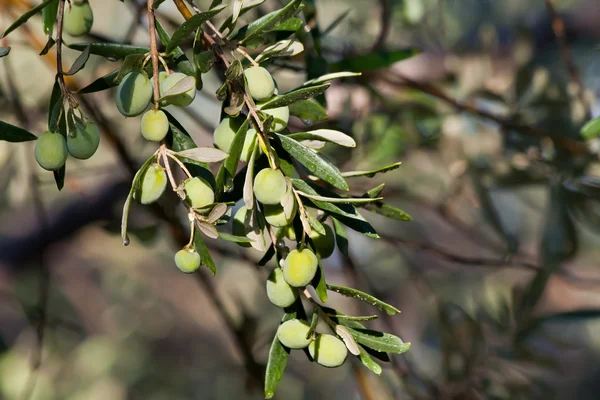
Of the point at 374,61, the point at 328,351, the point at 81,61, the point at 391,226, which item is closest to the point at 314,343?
the point at 328,351

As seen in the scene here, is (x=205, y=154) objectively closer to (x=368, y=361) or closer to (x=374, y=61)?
(x=368, y=361)

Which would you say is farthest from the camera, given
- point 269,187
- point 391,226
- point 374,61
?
point 391,226

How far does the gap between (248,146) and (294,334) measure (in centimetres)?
12

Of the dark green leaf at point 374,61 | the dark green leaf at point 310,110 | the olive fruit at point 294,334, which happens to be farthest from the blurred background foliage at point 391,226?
the olive fruit at point 294,334

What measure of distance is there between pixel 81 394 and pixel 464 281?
51.7 inches

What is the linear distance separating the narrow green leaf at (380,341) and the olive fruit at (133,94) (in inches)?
7.4

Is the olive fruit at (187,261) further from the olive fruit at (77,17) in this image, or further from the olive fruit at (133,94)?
the olive fruit at (77,17)

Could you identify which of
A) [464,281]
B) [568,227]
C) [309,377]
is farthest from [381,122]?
[309,377]

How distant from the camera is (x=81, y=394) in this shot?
2.07m

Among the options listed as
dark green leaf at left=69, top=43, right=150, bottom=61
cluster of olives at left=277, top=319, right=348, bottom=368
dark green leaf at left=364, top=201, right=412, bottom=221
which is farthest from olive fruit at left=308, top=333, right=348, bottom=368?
dark green leaf at left=69, top=43, right=150, bottom=61

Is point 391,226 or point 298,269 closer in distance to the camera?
point 298,269

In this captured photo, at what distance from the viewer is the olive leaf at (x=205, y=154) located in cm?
38

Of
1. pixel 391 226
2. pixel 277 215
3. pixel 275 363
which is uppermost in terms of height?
pixel 277 215

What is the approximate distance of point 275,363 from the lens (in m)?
0.43
